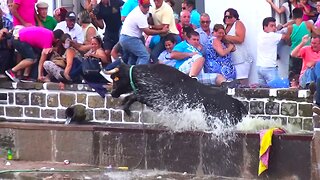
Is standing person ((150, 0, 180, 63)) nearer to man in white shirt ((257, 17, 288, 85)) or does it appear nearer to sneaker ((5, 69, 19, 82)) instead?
man in white shirt ((257, 17, 288, 85))

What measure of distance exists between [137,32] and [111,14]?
140cm

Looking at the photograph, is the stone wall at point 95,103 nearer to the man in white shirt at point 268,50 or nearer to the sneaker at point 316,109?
the sneaker at point 316,109

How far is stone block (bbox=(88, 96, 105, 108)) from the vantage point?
573 inches

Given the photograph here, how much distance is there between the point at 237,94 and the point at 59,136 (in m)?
3.16

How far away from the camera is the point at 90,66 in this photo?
1448 cm

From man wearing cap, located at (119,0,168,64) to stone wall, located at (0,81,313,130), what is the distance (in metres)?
0.87

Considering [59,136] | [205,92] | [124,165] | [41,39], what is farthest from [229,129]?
[41,39]

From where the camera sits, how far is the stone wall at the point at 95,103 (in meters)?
13.1

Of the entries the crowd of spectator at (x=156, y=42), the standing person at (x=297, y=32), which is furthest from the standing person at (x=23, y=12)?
the standing person at (x=297, y=32)

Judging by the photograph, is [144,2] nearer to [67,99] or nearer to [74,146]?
[67,99]

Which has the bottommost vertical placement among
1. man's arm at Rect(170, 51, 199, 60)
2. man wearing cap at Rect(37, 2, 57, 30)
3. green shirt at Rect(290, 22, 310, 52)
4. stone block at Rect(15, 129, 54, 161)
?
stone block at Rect(15, 129, 54, 161)

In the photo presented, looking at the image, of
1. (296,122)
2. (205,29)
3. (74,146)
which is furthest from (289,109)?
(74,146)

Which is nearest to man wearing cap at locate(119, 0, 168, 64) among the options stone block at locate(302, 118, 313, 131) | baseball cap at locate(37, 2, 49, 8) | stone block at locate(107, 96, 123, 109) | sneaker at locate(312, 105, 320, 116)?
stone block at locate(107, 96, 123, 109)

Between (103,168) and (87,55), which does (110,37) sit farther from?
(103,168)
